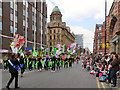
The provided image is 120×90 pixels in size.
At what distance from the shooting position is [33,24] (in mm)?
48156

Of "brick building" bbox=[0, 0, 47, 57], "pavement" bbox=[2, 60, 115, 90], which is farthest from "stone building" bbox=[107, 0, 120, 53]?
"brick building" bbox=[0, 0, 47, 57]

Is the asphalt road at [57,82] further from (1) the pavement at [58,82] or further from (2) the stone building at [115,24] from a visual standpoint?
(2) the stone building at [115,24]

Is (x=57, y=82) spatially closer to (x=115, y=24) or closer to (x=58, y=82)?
(x=58, y=82)

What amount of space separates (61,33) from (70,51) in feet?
177

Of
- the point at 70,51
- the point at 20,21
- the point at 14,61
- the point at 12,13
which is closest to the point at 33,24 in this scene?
the point at 20,21

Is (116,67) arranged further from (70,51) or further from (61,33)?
(61,33)

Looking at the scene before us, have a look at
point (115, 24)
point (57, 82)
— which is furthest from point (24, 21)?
point (57, 82)

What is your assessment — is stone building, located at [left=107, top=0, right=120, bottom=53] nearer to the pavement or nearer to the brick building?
the pavement

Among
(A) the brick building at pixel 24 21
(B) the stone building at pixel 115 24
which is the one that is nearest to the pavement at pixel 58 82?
(B) the stone building at pixel 115 24

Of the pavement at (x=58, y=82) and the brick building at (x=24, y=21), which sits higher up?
the brick building at (x=24, y=21)

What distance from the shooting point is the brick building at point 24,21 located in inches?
1246

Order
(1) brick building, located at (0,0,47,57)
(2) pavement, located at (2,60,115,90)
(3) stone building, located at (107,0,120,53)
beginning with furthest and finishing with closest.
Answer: (1) brick building, located at (0,0,47,57), (3) stone building, located at (107,0,120,53), (2) pavement, located at (2,60,115,90)

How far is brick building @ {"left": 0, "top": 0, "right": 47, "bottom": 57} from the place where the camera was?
104 feet

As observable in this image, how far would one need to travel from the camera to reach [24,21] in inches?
1635
